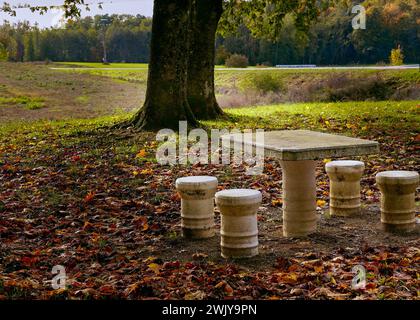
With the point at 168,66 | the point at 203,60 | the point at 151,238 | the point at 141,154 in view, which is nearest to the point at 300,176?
the point at 151,238

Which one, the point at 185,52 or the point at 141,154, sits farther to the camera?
the point at 185,52

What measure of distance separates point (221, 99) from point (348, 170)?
68.1ft

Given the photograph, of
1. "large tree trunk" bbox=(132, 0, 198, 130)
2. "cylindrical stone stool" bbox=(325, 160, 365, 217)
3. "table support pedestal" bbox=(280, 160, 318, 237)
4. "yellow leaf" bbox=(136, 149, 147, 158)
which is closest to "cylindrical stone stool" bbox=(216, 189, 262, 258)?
"table support pedestal" bbox=(280, 160, 318, 237)

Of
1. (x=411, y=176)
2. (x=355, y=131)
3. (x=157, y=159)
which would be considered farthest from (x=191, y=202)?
(x=355, y=131)

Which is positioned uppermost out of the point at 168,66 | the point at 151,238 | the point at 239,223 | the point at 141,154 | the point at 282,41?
the point at 282,41

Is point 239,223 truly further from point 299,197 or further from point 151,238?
point 151,238

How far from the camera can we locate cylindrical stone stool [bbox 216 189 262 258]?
7344 millimetres

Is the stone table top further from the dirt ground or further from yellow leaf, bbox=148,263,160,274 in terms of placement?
yellow leaf, bbox=148,263,160,274

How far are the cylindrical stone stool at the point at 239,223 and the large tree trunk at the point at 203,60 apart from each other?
11523 millimetres

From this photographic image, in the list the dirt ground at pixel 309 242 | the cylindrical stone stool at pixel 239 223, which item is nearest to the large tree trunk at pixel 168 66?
the dirt ground at pixel 309 242

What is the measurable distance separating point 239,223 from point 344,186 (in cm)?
214

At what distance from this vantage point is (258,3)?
78.1 ft

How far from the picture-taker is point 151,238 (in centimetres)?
845

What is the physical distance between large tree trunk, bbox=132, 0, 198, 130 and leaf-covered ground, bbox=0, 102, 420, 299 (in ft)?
3.15
